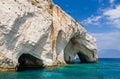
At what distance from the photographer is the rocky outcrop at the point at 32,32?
3600cm

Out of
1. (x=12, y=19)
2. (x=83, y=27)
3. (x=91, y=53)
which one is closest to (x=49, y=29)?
(x=12, y=19)

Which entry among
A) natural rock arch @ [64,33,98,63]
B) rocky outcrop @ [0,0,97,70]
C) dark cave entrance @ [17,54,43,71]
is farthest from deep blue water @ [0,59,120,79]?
natural rock arch @ [64,33,98,63]

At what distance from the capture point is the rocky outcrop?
118 feet

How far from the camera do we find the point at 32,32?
41781mm

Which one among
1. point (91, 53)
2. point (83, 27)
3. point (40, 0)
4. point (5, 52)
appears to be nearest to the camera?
point (5, 52)

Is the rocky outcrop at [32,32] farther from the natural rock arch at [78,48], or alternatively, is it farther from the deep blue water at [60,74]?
the natural rock arch at [78,48]

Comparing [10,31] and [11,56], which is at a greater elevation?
[10,31]

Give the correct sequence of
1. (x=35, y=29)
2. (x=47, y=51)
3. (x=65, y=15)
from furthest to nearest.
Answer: (x=65, y=15) → (x=47, y=51) → (x=35, y=29)

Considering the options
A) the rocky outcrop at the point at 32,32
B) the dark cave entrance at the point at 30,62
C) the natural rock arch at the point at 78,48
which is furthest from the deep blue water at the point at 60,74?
the natural rock arch at the point at 78,48

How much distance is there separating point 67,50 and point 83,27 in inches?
297

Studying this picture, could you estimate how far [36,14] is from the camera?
43375mm

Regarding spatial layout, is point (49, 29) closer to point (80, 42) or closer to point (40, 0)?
point (40, 0)

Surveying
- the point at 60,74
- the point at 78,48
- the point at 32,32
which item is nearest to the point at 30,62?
the point at 32,32

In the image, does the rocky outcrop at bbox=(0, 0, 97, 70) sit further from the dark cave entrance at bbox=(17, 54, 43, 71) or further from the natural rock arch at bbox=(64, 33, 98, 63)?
the natural rock arch at bbox=(64, 33, 98, 63)
